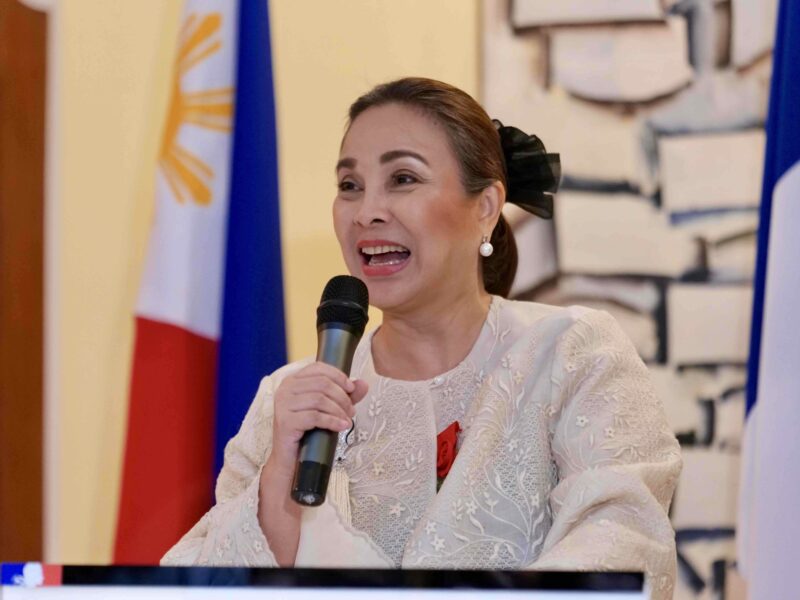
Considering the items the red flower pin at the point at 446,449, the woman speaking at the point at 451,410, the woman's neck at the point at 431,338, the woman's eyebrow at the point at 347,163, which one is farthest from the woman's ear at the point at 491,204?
the red flower pin at the point at 446,449

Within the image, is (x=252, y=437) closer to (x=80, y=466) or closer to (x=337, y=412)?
(x=337, y=412)

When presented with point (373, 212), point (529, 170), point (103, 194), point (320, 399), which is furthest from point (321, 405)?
point (103, 194)

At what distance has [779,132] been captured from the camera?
8.04ft

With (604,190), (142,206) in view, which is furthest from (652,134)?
(142,206)

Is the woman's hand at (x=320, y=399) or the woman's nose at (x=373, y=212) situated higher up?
the woman's nose at (x=373, y=212)

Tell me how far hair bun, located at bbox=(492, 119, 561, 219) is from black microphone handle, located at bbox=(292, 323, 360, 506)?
32.9 inches

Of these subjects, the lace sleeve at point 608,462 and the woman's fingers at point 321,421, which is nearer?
the woman's fingers at point 321,421

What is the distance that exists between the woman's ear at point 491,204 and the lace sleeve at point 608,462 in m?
0.33

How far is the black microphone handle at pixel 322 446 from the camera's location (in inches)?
54.1

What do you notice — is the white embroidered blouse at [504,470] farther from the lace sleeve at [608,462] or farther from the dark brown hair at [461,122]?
the dark brown hair at [461,122]

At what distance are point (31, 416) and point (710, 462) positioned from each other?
6.12 feet

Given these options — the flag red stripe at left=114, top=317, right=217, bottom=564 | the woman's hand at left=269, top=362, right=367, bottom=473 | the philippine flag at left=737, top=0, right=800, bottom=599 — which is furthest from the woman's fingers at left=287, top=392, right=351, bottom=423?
the flag red stripe at left=114, top=317, right=217, bottom=564

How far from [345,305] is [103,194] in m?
1.72

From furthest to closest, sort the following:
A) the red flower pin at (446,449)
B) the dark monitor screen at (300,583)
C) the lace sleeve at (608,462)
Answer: the red flower pin at (446,449)
the lace sleeve at (608,462)
the dark monitor screen at (300,583)
